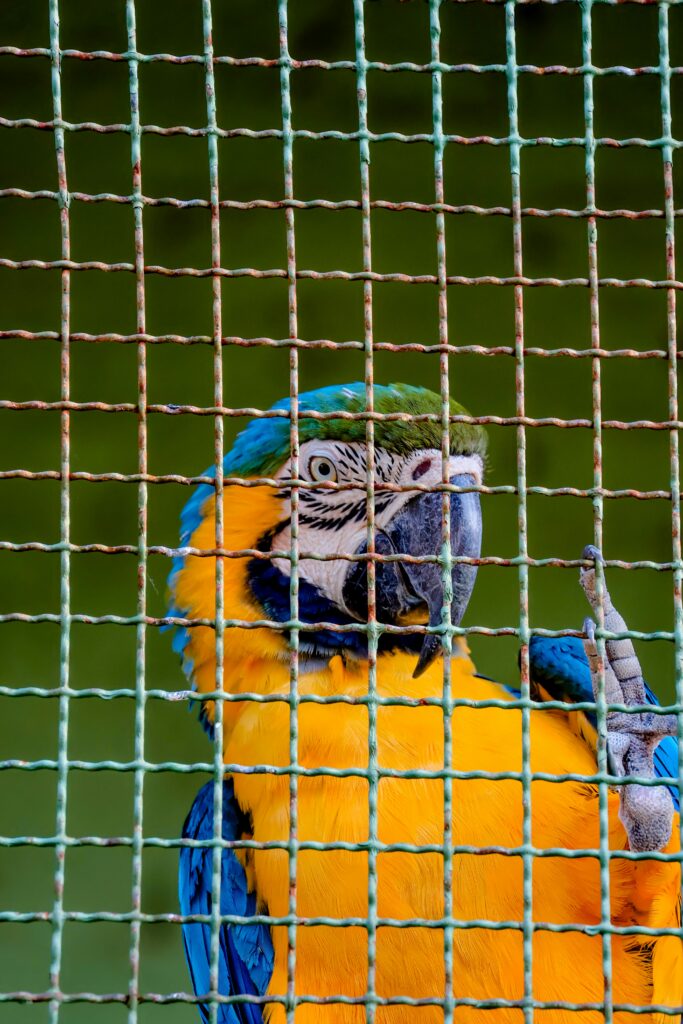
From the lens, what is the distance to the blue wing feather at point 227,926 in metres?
1.72

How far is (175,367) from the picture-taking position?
2773 millimetres

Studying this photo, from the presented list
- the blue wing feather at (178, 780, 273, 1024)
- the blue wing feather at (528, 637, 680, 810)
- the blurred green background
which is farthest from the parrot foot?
the blurred green background

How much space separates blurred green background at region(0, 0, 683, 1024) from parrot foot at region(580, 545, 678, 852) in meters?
1.34

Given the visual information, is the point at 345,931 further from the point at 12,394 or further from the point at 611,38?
the point at 611,38

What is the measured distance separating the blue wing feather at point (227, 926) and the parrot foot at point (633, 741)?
60 cm

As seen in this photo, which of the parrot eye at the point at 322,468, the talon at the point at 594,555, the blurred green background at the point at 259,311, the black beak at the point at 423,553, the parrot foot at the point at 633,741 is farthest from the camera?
the blurred green background at the point at 259,311

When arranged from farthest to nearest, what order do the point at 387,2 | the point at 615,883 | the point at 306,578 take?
1. the point at 387,2
2. the point at 306,578
3. the point at 615,883

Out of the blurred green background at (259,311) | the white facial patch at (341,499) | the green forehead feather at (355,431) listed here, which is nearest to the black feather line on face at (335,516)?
the white facial patch at (341,499)

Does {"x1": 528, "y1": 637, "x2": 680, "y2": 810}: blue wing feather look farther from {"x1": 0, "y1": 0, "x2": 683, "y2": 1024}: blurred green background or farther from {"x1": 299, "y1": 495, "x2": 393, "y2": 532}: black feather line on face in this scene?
{"x1": 0, "y1": 0, "x2": 683, "y2": 1024}: blurred green background

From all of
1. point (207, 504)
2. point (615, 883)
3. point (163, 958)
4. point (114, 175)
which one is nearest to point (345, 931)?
point (615, 883)

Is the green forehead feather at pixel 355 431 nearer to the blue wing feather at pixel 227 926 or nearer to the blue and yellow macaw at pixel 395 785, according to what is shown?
the blue and yellow macaw at pixel 395 785

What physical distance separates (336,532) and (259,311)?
104 cm

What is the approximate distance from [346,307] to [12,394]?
0.82 meters

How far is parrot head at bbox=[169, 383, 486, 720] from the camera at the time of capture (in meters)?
1.72
